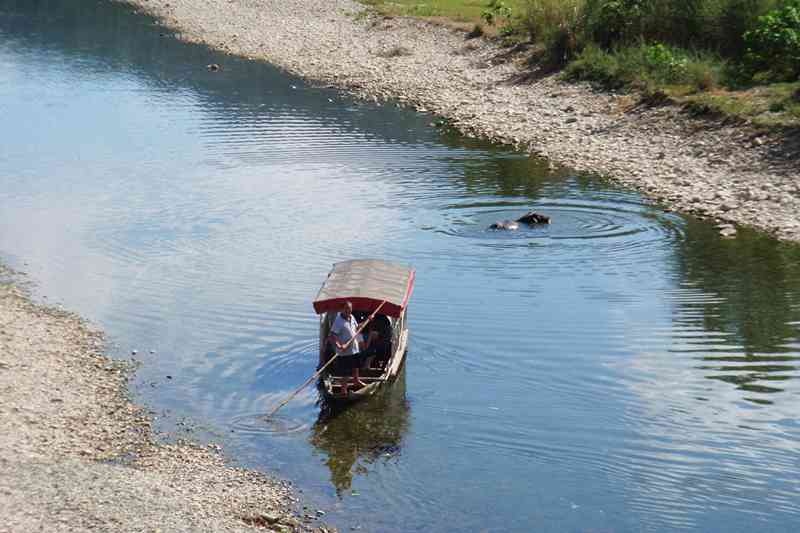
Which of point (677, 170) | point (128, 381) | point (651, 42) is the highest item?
point (651, 42)

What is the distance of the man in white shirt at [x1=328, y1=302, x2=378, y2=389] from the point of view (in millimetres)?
21375

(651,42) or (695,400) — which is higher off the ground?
(651,42)

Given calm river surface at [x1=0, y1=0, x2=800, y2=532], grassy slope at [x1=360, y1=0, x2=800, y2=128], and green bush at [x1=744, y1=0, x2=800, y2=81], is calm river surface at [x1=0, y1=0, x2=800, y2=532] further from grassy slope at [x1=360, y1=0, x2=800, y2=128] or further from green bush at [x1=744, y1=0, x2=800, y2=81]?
green bush at [x1=744, y1=0, x2=800, y2=81]

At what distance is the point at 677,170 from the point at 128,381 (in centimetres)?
2248

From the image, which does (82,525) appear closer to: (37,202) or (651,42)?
(37,202)

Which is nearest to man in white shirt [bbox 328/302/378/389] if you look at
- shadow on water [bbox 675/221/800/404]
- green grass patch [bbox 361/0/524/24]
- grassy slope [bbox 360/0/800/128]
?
shadow on water [bbox 675/221/800/404]

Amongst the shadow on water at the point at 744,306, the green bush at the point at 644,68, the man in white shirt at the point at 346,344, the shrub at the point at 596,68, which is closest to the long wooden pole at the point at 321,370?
the man in white shirt at the point at 346,344

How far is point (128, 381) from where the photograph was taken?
2220cm

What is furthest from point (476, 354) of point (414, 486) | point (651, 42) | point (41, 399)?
point (651, 42)

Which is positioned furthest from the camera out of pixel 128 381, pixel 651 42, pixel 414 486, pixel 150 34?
pixel 150 34

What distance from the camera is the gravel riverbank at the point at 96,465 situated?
15.8 metres

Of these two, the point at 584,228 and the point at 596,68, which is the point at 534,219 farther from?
the point at 596,68

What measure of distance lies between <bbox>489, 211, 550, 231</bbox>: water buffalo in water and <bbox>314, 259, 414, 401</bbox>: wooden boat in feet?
32.0

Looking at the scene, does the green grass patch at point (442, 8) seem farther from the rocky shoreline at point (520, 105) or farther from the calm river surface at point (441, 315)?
the calm river surface at point (441, 315)
